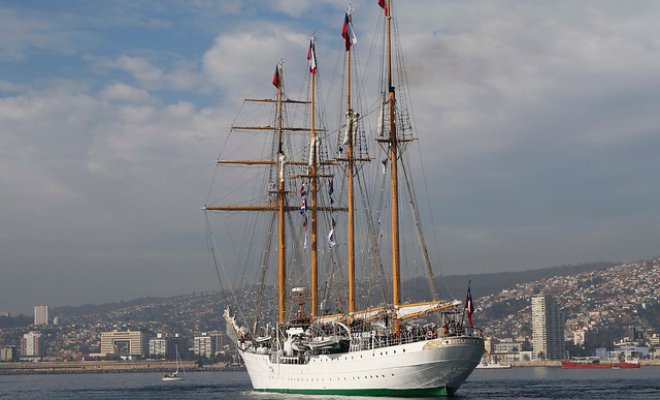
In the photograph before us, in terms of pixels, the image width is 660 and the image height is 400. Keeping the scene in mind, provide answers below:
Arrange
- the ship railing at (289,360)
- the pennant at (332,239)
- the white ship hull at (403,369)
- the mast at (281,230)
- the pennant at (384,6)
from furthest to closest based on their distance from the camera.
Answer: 1. the mast at (281,230)
2. the pennant at (332,239)
3. the ship railing at (289,360)
4. the pennant at (384,6)
5. the white ship hull at (403,369)

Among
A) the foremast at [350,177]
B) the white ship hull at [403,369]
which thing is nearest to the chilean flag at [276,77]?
the foremast at [350,177]

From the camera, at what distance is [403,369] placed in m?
69.2

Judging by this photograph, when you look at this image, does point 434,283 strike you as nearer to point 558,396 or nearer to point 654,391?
point 558,396

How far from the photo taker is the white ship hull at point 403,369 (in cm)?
6831

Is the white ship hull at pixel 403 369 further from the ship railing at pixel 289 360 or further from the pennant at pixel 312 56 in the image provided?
the pennant at pixel 312 56

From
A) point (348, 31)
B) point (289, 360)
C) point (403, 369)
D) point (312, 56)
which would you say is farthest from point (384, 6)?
point (289, 360)

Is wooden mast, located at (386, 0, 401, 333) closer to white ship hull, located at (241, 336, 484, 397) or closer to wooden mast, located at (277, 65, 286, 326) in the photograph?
white ship hull, located at (241, 336, 484, 397)

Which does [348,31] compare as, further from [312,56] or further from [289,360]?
[289,360]

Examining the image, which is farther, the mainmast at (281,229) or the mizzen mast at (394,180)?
the mainmast at (281,229)

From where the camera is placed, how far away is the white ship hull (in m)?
68.3

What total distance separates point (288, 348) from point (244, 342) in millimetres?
15175

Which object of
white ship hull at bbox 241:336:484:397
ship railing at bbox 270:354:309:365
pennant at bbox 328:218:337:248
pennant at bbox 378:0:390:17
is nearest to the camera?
white ship hull at bbox 241:336:484:397

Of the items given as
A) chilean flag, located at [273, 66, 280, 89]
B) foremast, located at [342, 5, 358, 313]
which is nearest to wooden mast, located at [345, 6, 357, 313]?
foremast, located at [342, 5, 358, 313]

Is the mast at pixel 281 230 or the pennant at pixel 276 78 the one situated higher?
the pennant at pixel 276 78
